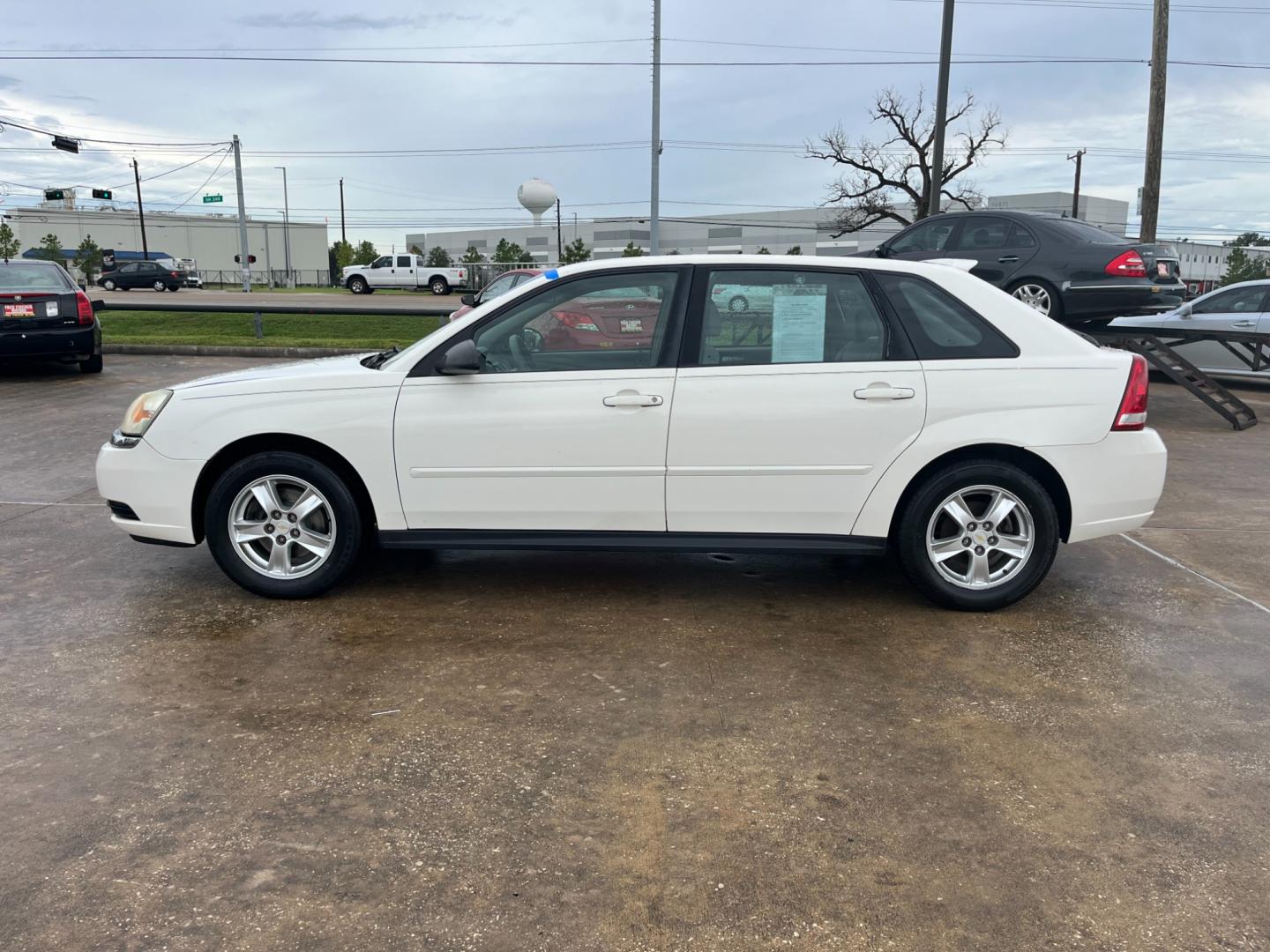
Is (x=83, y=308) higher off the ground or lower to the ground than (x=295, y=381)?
higher

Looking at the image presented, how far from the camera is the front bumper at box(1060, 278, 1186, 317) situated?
33.3 feet

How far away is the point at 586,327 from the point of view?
4.70 meters

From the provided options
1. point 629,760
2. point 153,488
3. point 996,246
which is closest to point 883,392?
point 629,760

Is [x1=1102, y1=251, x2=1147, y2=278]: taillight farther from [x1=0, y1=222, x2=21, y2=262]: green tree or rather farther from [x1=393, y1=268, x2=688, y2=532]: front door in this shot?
[x1=0, y1=222, x2=21, y2=262]: green tree

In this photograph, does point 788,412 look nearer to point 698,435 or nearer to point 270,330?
point 698,435

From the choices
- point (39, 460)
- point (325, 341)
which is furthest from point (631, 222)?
Answer: point (39, 460)

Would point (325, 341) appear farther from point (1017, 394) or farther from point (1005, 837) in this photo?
point (1005, 837)

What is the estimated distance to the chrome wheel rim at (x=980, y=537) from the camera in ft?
Result: 15.2

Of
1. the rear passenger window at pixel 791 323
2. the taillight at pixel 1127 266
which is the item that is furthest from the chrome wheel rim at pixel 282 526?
the taillight at pixel 1127 266

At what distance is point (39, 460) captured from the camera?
8.16m

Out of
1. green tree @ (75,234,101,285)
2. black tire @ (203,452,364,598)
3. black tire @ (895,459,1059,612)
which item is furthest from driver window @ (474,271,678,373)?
green tree @ (75,234,101,285)

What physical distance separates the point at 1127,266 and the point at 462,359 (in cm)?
829

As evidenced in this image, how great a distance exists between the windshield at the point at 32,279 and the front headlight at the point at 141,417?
8.96m

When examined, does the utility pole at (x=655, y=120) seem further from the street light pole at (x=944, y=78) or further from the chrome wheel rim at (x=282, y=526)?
the chrome wheel rim at (x=282, y=526)
